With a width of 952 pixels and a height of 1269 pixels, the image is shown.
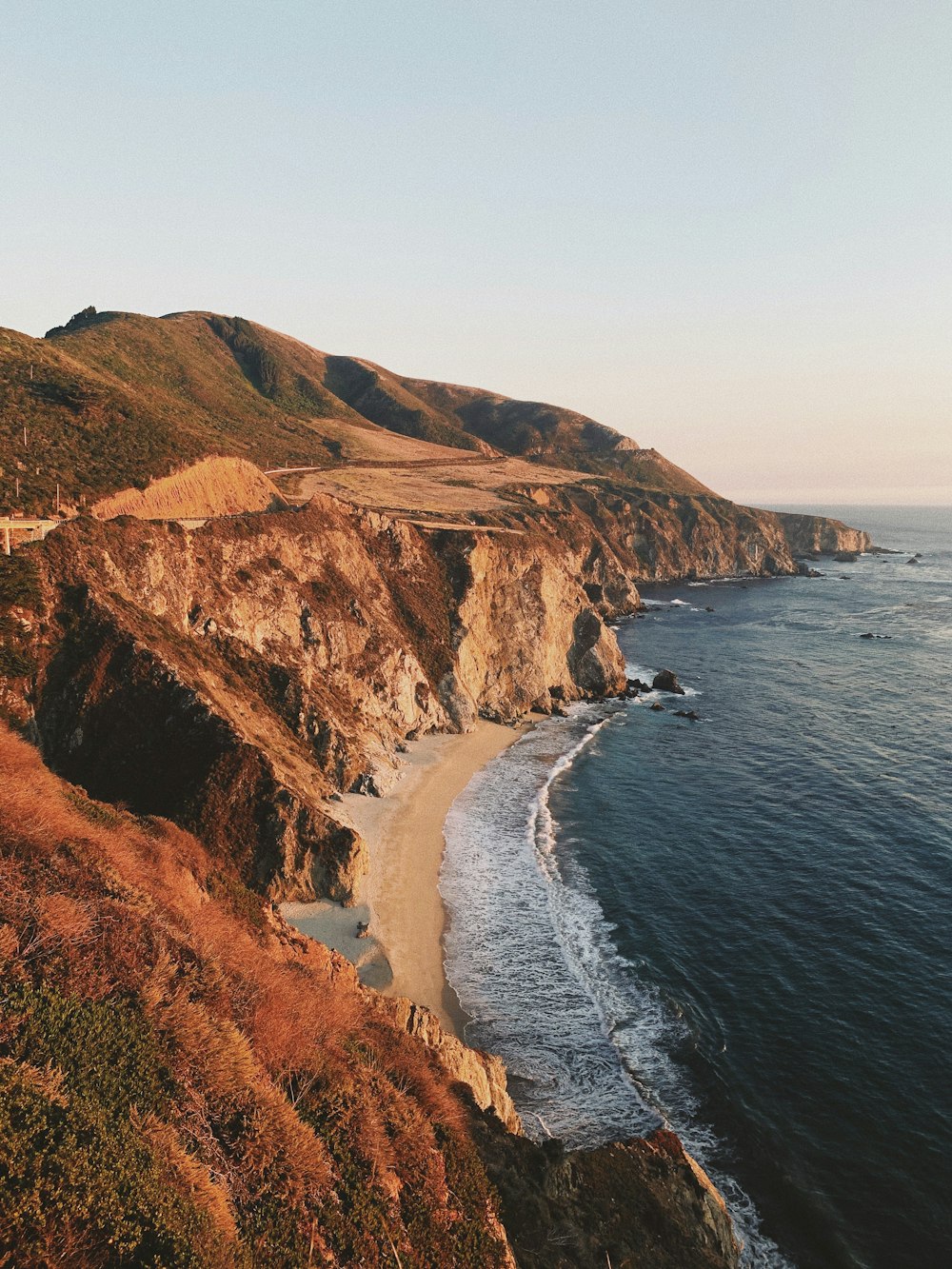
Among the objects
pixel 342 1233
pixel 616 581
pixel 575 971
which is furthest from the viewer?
pixel 616 581

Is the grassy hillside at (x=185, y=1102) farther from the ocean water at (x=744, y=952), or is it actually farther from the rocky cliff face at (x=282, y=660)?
the rocky cliff face at (x=282, y=660)

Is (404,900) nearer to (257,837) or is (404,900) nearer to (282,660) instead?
(257,837)

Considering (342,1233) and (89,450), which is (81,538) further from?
(342,1233)

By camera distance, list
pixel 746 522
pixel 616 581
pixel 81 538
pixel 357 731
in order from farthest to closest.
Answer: pixel 746 522 < pixel 616 581 < pixel 357 731 < pixel 81 538

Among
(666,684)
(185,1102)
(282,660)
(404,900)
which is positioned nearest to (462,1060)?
(185,1102)

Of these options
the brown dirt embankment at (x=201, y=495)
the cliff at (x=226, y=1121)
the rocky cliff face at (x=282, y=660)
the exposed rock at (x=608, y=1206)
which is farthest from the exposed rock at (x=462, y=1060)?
the brown dirt embankment at (x=201, y=495)

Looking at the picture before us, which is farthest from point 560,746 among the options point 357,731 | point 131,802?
point 131,802

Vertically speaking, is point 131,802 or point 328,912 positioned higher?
point 131,802
